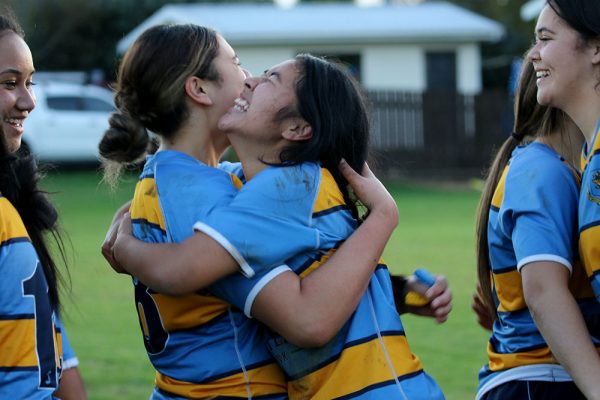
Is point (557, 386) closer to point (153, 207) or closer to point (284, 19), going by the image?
point (153, 207)

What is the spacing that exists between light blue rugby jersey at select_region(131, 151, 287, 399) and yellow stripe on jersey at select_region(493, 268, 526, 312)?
68 centimetres

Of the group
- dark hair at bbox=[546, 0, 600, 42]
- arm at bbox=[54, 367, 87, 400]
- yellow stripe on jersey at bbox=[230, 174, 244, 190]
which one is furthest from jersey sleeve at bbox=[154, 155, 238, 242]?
dark hair at bbox=[546, 0, 600, 42]

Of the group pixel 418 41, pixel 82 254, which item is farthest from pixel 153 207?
pixel 418 41

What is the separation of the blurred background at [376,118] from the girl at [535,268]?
3.08 meters

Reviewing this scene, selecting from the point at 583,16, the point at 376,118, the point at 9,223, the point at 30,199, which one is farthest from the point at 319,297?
the point at 376,118

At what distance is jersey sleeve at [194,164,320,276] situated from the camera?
250 centimetres

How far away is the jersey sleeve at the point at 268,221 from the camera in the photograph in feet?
8.21

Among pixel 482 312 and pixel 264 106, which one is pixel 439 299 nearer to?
pixel 482 312

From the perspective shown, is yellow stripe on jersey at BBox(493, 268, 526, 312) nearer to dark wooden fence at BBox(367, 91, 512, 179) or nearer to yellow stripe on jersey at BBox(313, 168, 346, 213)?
yellow stripe on jersey at BBox(313, 168, 346, 213)

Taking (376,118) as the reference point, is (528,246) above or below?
above

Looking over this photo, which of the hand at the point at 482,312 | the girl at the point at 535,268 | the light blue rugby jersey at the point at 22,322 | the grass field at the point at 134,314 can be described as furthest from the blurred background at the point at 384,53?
the light blue rugby jersey at the point at 22,322

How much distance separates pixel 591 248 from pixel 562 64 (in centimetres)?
52

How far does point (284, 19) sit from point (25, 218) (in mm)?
28089

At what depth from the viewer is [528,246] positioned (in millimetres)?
2662
